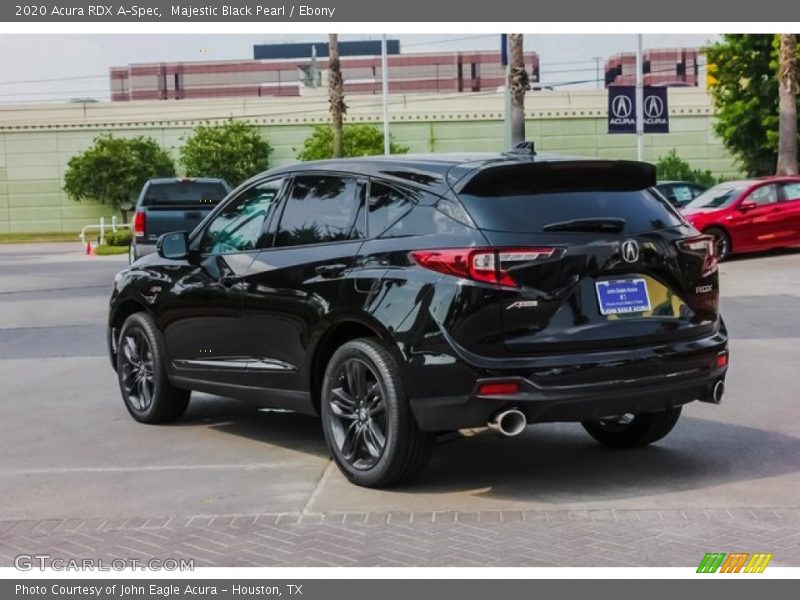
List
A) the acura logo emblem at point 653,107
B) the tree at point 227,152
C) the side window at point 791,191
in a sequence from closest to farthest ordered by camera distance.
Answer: the side window at point 791,191, the acura logo emblem at point 653,107, the tree at point 227,152

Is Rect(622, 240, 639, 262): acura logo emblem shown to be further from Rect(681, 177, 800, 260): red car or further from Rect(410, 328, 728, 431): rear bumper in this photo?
Rect(681, 177, 800, 260): red car

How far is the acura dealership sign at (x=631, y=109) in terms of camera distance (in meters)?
29.7

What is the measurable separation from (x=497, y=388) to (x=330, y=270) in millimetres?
1342

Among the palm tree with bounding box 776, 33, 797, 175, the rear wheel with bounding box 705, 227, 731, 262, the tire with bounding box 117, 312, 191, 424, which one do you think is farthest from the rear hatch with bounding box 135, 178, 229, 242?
the palm tree with bounding box 776, 33, 797, 175

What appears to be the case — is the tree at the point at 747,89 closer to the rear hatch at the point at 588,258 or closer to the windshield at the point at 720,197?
the windshield at the point at 720,197

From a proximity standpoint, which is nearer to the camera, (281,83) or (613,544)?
(613,544)

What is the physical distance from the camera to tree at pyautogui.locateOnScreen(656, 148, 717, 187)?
2319 inches

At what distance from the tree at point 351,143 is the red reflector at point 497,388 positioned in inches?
2130

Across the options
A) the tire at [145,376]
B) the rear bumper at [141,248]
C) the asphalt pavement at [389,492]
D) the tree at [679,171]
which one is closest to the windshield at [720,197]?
the rear bumper at [141,248]

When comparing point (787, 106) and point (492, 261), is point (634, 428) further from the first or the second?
point (787, 106)

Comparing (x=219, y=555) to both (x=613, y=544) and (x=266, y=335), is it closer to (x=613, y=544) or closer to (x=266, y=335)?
(x=613, y=544)

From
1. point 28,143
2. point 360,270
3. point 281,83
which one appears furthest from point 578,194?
point 281,83
